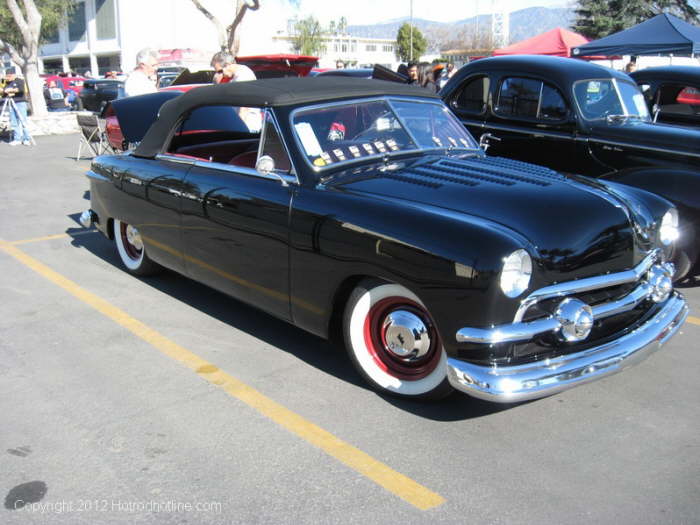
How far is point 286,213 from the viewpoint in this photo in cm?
375

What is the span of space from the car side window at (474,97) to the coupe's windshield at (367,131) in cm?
228

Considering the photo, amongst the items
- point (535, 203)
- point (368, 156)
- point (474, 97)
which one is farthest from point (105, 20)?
point (535, 203)

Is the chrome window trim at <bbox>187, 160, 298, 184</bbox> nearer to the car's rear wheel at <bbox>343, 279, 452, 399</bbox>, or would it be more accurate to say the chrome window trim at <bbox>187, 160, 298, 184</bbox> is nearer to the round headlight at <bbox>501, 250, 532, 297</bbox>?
the car's rear wheel at <bbox>343, 279, 452, 399</bbox>

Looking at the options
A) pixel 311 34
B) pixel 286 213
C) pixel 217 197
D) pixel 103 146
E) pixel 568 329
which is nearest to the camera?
pixel 568 329

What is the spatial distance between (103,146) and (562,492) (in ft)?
32.1

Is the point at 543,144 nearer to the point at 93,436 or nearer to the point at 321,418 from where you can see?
the point at 321,418

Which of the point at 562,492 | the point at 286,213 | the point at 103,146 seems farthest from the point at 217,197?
the point at 103,146

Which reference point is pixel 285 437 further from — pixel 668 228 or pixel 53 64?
pixel 53 64

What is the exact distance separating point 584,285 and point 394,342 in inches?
37.8

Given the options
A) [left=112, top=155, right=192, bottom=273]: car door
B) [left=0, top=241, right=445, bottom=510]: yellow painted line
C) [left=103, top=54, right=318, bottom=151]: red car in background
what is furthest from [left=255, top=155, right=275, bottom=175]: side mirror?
[left=103, top=54, right=318, bottom=151]: red car in background

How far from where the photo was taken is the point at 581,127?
5.97 metres

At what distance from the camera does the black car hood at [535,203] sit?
10.5 ft

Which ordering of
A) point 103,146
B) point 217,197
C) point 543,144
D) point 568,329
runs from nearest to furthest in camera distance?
point 568,329
point 217,197
point 543,144
point 103,146

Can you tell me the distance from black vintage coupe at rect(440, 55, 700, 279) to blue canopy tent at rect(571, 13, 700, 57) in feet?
24.3
